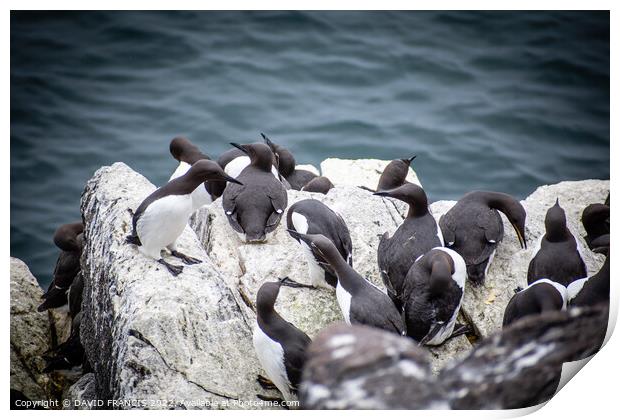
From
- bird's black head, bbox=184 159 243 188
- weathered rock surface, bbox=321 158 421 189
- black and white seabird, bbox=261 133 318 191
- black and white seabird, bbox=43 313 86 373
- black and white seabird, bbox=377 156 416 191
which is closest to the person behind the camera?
bird's black head, bbox=184 159 243 188

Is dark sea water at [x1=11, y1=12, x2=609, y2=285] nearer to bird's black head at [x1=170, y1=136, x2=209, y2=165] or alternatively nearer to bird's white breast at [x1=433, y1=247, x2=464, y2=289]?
bird's black head at [x1=170, y1=136, x2=209, y2=165]

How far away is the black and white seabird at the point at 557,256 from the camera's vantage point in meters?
5.46

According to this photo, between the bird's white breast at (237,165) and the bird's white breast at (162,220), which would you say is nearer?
the bird's white breast at (162,220)

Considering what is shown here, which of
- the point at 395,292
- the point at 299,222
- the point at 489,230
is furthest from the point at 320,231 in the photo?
the point at 489,230

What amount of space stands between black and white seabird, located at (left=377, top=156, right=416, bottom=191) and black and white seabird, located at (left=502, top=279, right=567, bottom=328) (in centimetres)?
244

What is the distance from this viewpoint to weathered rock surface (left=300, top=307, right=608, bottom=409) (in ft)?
10.7

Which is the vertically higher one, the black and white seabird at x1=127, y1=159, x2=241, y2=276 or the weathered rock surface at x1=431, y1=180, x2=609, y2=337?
the black and white seabird at x1=127, y1=159, x2=241, y2=276

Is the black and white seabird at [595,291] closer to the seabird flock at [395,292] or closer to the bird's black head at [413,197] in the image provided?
the seabird flock at [395,292]

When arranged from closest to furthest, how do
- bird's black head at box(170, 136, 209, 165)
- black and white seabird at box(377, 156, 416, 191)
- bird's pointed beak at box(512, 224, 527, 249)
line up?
1. bird's pointed beak at box(512, 224, 527, 249)
2. bird's black head at box(170, 136, 209, 165)
3. black and white seabird at box(377, 156, 416, 191)

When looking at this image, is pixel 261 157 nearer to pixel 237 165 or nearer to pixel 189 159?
pixel 237 165

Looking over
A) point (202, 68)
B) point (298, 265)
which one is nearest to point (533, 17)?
point (298, 265)

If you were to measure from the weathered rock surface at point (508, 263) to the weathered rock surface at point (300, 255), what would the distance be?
0.95ft

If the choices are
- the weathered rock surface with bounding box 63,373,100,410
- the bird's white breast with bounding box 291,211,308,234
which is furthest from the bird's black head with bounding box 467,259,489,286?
the weathered rock surface with bounding box 63,373,100,410

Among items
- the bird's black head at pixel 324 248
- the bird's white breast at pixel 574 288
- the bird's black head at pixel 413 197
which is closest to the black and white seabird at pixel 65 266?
the bird's black head at pixel 324 248
